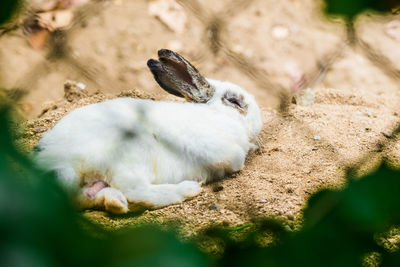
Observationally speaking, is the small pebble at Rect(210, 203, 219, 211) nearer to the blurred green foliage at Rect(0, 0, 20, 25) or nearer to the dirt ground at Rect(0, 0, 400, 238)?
→ the dirt ground at Rect(0, 0, 400, 238)

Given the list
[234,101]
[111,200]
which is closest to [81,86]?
[234,101]

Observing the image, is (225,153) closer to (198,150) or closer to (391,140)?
(198,150)

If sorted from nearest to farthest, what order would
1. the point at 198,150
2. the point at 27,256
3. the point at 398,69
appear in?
1. the point at 27,256
2. the point at 198,150
3. the point at 398,69

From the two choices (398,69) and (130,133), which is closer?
(130,133)

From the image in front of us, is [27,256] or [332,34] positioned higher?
[27,256]

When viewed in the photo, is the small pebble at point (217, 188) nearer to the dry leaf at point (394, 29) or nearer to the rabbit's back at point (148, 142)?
the rabbit's back at point (148, 142)

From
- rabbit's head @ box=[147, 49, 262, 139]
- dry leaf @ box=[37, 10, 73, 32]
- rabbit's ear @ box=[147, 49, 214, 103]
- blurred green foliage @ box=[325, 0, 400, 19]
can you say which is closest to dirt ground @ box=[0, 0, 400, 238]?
dry leaf @ box=[37, 10, 73, 32]

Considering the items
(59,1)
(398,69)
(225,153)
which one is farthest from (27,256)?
(398,69)
